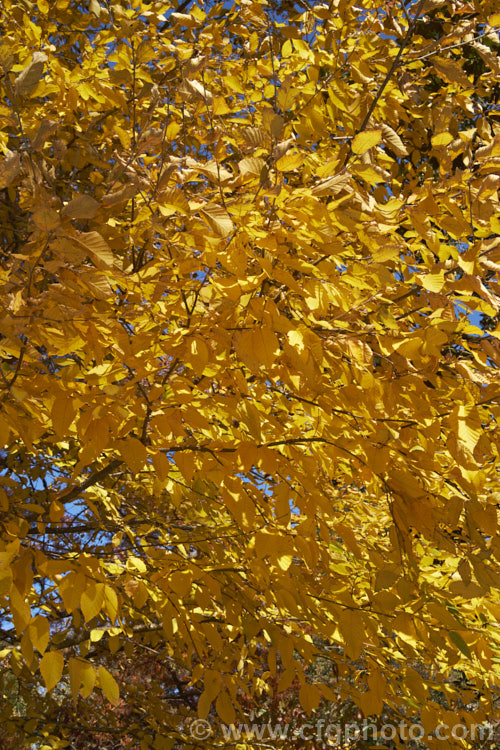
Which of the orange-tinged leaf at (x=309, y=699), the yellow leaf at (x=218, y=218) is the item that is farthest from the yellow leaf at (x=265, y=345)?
the orange-tinged leaf at (x=309, y=699)

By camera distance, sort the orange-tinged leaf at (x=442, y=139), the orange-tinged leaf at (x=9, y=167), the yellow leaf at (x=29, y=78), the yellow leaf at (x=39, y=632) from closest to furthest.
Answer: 1. the orange-tinged leaf at (x=9, y=167)
2. the yellow leaf at (x=29, y=78)
3. the yellow leaf at (x=39, y=632)
4. the orange-tinged leaf at (x=442, y=139)

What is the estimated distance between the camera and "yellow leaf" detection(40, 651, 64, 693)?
113cm

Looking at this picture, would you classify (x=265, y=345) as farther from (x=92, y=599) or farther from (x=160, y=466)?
(x=92, y=599)

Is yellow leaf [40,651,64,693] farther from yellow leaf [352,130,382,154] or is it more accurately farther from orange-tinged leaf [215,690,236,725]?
yellow leaf [352,130,382,154]

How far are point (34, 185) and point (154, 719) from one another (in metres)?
3.04

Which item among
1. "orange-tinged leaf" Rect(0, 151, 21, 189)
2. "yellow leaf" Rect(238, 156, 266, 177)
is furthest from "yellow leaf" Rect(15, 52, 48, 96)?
"yellow leaf" Rect(238, 156, 266, 177)

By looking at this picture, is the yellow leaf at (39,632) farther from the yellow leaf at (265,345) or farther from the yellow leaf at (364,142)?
the yellow leaf at (364,142)

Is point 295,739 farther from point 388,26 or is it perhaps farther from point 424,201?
point 388,26

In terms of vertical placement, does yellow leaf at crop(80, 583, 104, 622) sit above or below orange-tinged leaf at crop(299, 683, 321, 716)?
above

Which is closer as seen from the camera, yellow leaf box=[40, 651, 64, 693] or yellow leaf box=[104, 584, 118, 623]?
yellow leaf box=[40, 651, 64, 693]

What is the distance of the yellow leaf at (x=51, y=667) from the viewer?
44.6 inches

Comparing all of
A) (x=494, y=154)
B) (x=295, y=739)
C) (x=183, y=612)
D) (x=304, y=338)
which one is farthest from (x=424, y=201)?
(x=295, y=739)

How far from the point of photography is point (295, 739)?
393 cm
